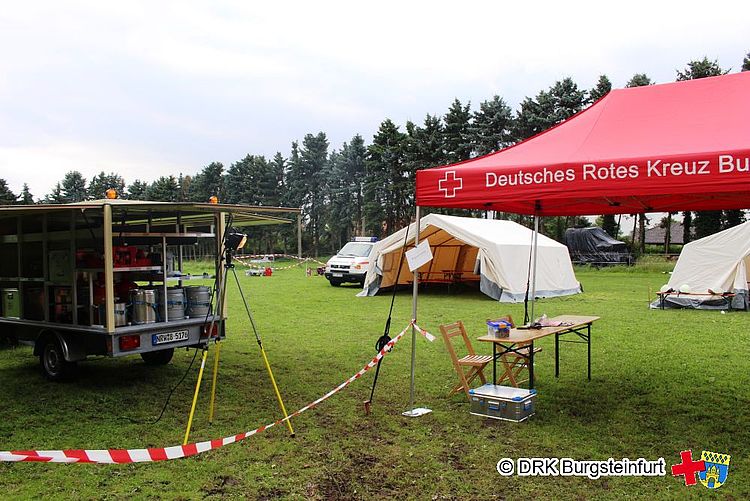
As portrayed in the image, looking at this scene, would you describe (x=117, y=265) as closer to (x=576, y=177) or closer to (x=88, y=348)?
(x=88, y=348)

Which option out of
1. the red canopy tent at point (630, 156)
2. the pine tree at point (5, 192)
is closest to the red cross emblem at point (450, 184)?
the red canopy tent at point (630, 156)

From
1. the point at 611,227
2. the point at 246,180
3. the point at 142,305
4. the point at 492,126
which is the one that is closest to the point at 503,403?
the point at 142,305

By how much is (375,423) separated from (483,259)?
35.6 feet

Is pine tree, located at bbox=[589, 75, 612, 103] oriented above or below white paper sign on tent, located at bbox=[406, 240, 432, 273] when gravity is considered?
above

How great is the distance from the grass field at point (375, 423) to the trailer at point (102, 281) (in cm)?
59

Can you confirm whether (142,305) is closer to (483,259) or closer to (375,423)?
(375,423)

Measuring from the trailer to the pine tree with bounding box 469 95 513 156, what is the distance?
32971 mm

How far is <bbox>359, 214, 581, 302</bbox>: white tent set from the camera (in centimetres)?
1536

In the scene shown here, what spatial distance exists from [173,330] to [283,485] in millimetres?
2934

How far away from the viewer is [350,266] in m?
20.0

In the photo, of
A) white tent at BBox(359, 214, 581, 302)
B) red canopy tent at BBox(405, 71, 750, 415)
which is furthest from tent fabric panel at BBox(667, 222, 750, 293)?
red canopy tent at BBox(405, 71, 750, 415)

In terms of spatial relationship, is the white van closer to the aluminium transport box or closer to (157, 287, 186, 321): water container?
(157, 287, 186, 321): water container

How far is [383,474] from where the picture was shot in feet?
14.4

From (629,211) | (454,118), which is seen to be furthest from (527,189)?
(454,118)
